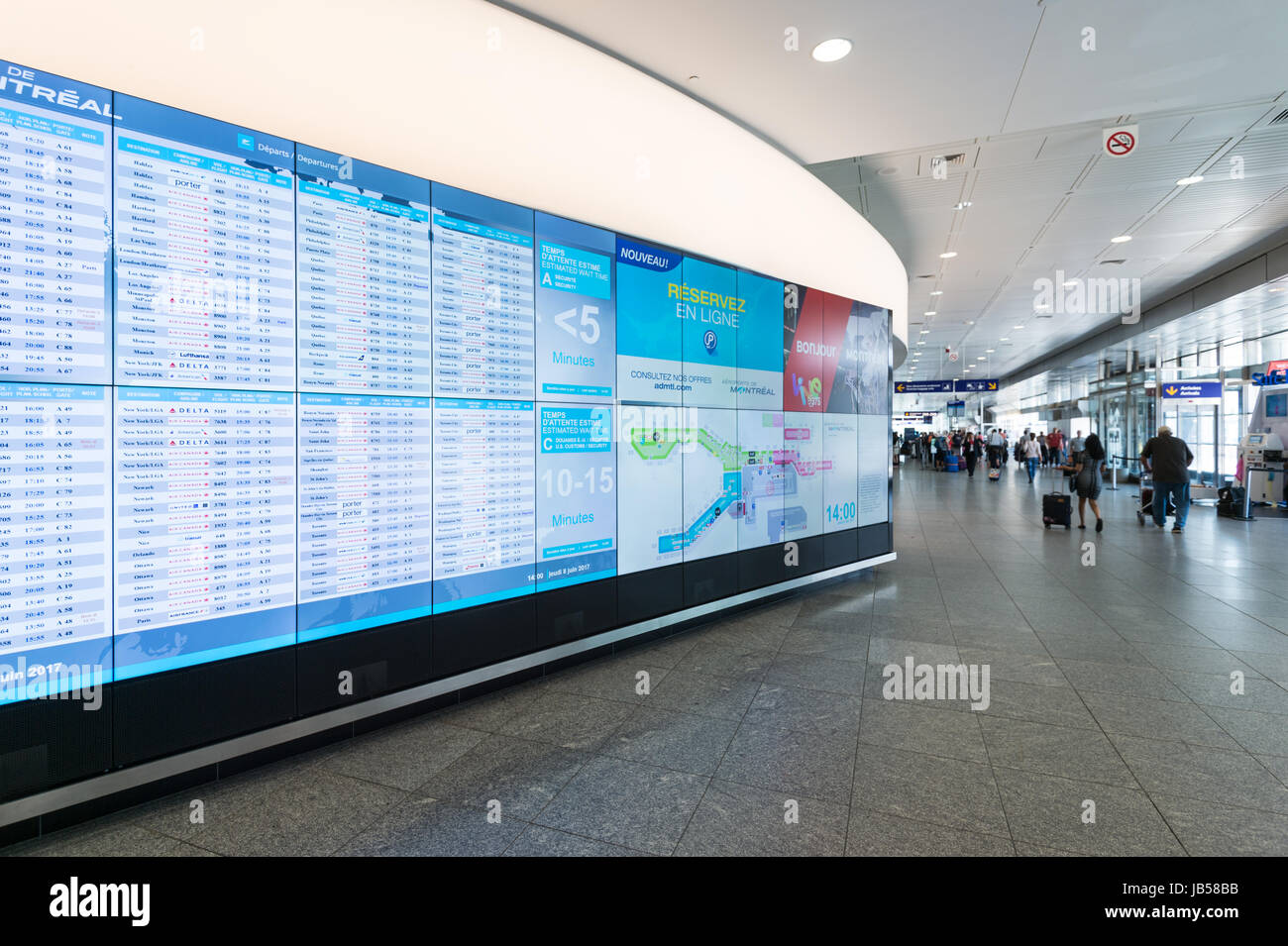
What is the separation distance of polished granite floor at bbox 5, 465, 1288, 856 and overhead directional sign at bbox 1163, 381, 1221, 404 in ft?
43.0

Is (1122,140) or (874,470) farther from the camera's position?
(874,470)

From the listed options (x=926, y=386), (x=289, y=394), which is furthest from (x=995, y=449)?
(x=289, y=394)

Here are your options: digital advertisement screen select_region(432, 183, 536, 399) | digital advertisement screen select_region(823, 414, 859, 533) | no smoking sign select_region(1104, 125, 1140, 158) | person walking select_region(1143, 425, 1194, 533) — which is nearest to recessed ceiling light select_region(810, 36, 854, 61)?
digital advertisement screen select_region(432, 183, 536, 399)

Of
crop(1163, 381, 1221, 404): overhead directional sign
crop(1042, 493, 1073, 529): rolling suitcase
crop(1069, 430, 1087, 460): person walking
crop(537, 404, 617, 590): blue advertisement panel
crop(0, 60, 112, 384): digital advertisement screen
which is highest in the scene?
crop(1163, 381, 1221, 404): overhead directional sign

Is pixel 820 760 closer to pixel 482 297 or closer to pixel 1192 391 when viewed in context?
pixel 482 297

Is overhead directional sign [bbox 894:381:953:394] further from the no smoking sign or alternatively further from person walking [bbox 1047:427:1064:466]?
the no smoking sign

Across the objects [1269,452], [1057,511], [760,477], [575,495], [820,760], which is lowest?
[820,760]

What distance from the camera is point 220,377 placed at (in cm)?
307

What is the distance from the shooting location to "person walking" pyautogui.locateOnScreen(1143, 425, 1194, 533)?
10633 millimetres

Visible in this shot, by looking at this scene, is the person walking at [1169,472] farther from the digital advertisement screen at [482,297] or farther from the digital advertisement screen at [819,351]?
the digital advertisement screen at [482,297]

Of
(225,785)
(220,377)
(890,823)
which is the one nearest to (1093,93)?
(890,823)

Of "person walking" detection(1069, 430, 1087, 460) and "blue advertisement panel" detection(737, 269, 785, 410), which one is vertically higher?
"blue advertisement panel" detection(737, 269, 785, 410)

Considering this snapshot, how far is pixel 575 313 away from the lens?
15.1 ft

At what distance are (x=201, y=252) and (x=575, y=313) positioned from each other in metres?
2.28
